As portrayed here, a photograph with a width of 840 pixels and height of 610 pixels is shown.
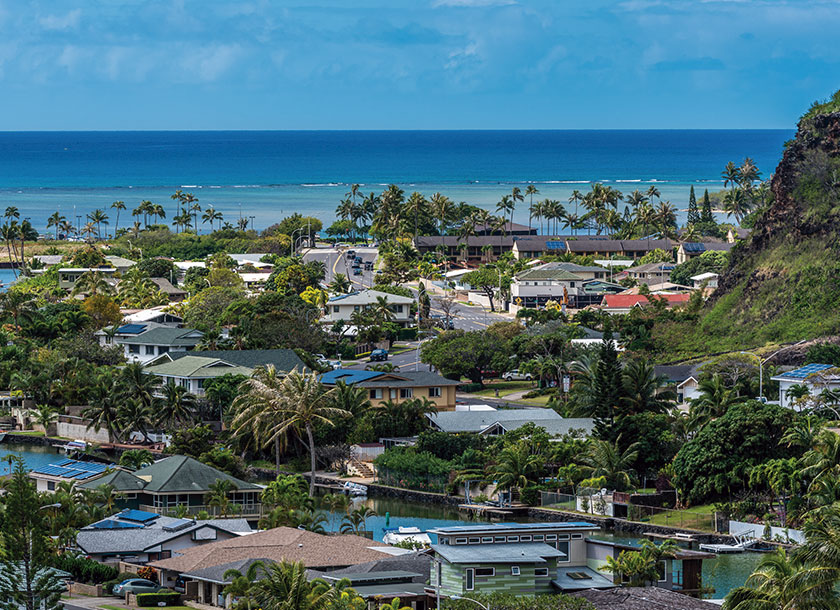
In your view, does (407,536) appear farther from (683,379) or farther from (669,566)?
(683,379)

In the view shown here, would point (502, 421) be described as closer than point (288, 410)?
No

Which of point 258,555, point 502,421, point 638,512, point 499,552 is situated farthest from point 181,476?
point 499,552

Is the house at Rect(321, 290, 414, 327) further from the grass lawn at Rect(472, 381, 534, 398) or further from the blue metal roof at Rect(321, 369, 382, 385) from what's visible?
the blue metal roof at Rect(321, 369, 382, 385)

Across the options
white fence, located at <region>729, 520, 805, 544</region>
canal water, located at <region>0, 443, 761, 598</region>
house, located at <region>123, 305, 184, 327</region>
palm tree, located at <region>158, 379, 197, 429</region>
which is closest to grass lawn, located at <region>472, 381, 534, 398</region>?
palm tree, located at <region>158, 379, 197, 429</region>

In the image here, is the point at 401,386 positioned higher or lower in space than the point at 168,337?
lower

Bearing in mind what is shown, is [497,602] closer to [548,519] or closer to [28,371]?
[548,519]
